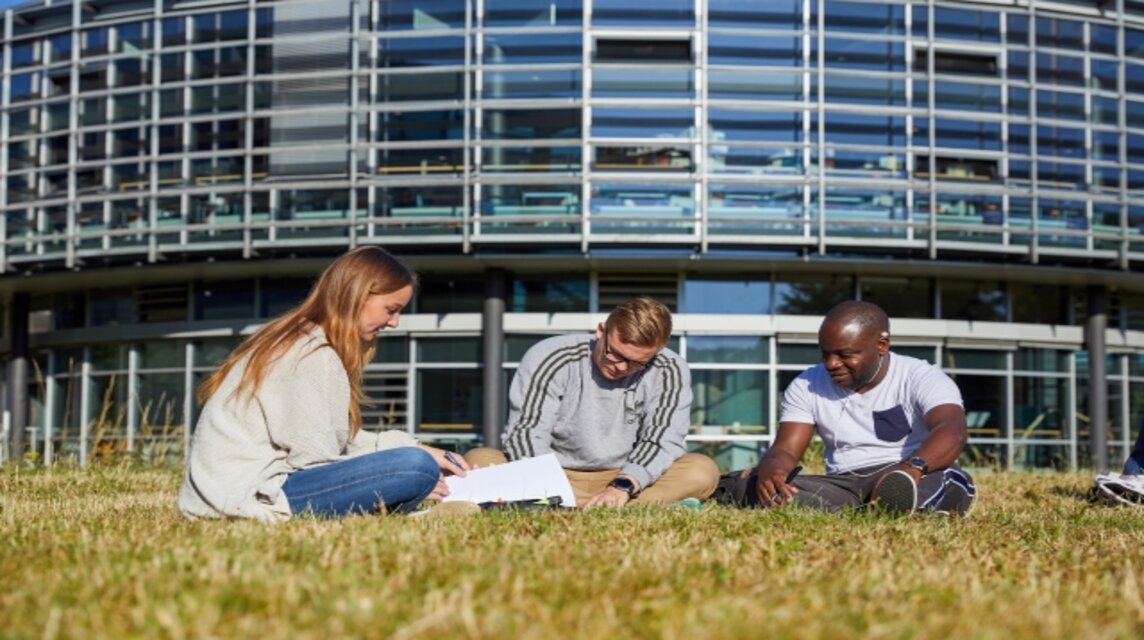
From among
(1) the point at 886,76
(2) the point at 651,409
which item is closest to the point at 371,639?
(2) the point at 651,409

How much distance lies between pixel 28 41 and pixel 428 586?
949 inches

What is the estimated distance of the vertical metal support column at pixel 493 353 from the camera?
2252cm

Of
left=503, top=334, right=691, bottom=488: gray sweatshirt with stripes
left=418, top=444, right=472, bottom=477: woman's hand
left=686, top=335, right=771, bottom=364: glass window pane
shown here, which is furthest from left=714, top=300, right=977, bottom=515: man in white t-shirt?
left=686, top=335, right=771, bottom=364: glass window pane

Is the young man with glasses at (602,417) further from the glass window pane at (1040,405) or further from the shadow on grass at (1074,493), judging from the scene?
the glass window pane at (1040,405)

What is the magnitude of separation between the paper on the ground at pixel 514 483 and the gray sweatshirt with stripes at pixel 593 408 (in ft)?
2.98

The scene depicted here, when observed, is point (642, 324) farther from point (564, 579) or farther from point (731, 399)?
point (731, 399)

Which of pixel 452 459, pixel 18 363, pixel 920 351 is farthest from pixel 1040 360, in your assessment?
pixel 452 459

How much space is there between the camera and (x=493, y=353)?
73.8ft

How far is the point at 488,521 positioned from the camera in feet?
18.2

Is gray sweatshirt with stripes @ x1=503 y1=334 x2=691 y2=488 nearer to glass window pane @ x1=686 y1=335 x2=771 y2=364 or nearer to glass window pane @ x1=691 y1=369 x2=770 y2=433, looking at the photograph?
glass window pane @ x1=691 y1=369 x2=770 y2=433

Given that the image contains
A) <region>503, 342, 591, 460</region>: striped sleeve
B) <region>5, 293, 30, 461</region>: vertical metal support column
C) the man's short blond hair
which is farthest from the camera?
<region>5, 293, 30, 461</region>: vertical metal support column

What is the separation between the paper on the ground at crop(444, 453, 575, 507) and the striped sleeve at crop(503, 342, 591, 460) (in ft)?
2.65

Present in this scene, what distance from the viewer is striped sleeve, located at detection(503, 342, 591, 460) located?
7820mm

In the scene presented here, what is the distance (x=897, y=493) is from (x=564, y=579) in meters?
3.59
